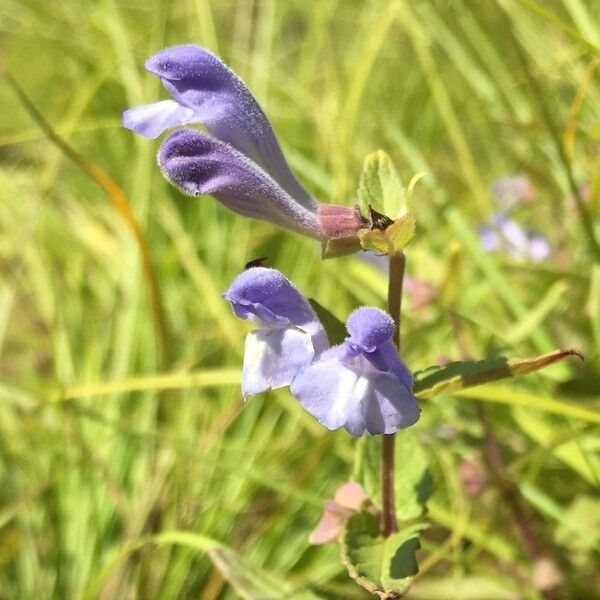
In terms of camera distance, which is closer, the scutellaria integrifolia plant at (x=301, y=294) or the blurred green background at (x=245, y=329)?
the scutellaria integrifolia plant at (x=301, y=294)

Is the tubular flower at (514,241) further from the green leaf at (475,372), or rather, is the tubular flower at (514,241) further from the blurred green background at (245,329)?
the green leaf at (475,372)

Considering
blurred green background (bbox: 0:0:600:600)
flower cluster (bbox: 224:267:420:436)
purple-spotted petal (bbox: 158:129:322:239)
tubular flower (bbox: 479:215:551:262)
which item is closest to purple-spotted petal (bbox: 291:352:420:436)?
flower cluster (bbox: 224:267:420:436)

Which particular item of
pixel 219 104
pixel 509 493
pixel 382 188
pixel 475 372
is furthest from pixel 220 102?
pixel 509 493

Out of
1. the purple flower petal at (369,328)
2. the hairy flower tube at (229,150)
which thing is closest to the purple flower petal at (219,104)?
the hairy flower tube at (229,150)

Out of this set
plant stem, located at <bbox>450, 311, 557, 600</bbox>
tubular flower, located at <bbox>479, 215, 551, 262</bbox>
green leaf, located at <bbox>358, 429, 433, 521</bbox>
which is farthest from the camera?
tubular flower, located at <bbox>479, 215, 551, 262</bbox>

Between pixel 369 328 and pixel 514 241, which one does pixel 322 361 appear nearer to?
pixel 369 328

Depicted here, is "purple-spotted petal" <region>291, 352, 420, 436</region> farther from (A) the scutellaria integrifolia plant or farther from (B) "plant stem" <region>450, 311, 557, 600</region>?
(B) "plant stem" <region>450, 311, 557, 600</region>

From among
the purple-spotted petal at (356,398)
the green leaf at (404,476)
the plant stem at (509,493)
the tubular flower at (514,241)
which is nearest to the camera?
the purple-spotted petal at (356,398)
